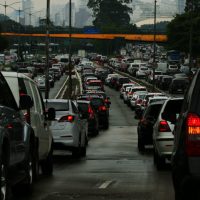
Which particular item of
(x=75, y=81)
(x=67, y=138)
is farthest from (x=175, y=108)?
(x=75, y=81)

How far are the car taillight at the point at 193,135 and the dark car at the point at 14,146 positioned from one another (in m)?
2.40

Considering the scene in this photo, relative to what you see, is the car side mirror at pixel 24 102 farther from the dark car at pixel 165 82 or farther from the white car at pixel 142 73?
the white car at pixel 142 73

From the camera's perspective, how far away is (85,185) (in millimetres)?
15117

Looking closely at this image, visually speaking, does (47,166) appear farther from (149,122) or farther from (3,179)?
(149,122)

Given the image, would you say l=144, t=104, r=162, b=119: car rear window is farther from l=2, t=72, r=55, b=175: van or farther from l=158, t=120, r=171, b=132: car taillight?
l=2, t=72, r=55, b=175: van

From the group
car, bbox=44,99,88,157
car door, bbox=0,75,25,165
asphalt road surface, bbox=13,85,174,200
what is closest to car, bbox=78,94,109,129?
asphalt road surface, bbox=13,85,174,200

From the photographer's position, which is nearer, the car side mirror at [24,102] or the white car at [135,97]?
the car side mirror at [24,102]

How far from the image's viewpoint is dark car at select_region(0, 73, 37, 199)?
10477 mm

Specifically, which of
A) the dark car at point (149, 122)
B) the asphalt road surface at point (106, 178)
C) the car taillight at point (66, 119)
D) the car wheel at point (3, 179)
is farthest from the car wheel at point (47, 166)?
the dark car at point (149, 122)

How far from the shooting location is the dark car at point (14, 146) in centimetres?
1048

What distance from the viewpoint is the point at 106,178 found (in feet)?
54.3

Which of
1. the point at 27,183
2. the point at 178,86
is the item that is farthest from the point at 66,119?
the point at 178,86

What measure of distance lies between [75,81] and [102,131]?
69.9 meters

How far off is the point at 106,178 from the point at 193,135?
7.96 m
